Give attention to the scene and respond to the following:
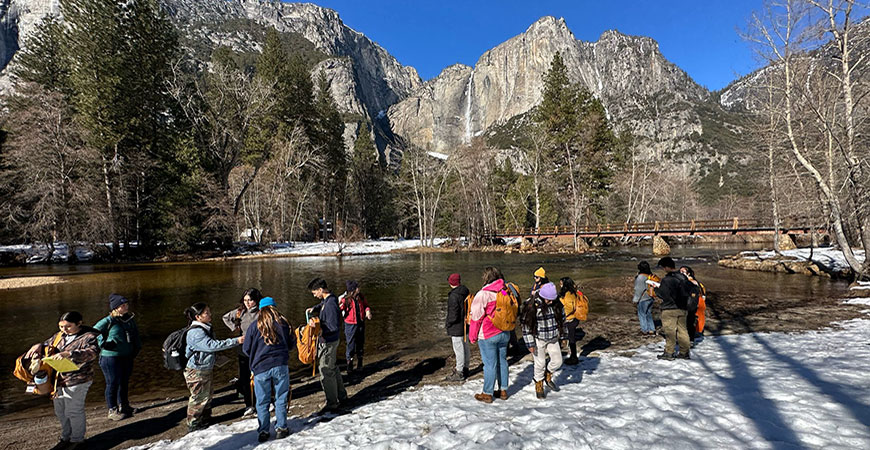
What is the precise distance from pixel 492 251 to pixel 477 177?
1005cm

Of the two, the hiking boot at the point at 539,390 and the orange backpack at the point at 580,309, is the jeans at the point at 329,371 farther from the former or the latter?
the orange backpack at the point at 580,309

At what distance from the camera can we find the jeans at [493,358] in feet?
16.8

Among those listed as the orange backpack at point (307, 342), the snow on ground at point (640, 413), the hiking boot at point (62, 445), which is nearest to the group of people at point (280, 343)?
the hiking boot at point (62, 445)

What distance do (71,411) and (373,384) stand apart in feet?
12.8

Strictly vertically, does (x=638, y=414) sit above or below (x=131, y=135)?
below

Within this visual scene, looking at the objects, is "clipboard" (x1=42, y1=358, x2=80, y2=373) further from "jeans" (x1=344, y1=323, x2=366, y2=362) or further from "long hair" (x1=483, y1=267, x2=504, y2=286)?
"long hair" (x1=483, y1=267, x2=504, y2=286)

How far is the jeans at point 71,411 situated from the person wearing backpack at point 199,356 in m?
1.10

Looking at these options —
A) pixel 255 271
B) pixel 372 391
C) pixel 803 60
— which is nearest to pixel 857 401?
pixel 372 391

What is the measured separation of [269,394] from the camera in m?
4.42

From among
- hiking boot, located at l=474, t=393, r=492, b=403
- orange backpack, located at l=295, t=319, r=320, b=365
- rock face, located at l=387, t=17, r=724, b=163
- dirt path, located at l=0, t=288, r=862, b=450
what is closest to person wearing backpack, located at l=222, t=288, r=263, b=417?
dirt path, located at l=0, t=288, r=862, b=450

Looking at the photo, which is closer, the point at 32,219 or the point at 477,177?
the point at 32,219

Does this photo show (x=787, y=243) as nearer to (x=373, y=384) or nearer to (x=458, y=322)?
(x=458, y=322)

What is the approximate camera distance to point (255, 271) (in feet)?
78.9

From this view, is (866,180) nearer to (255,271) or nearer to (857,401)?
(857,401)
